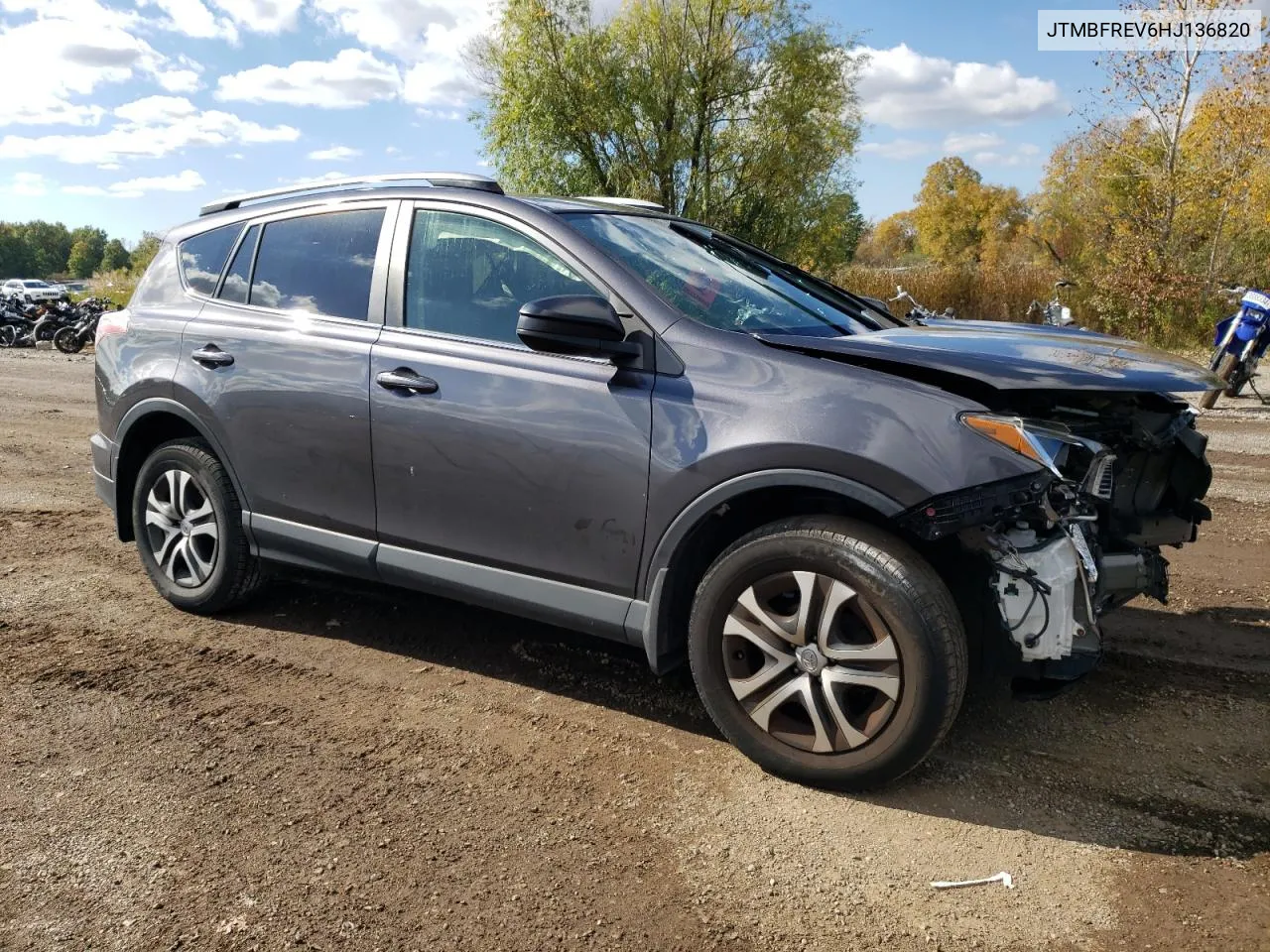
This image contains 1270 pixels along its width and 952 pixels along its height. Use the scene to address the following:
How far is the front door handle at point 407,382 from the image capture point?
3537 millimetres

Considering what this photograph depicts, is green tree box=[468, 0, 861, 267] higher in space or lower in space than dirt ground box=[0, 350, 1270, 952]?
higher

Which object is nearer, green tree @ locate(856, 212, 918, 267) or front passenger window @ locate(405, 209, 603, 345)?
front passenger window @ locate(405, 209, 603, 345)

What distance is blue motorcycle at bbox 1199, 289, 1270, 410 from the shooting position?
10898mm

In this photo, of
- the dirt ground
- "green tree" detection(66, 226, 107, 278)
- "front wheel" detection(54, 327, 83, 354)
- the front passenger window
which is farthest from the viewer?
"green tree" detection(66, 226, 107, 278)

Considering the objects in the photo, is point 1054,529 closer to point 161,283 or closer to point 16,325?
point 161,283

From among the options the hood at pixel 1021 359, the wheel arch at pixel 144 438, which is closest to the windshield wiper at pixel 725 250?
the hood at pixel 1021 359

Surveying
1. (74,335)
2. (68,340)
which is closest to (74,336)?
(74,335)

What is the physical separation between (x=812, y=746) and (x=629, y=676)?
108 centimetres

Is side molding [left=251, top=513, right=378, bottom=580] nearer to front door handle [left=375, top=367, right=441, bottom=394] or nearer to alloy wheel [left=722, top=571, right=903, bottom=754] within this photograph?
front door handle [left=375, top=367, right=441, bottom=394]

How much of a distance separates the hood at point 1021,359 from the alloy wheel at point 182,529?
268 cm

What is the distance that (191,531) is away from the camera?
439 cm

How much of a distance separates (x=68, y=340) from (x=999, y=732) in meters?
22.7

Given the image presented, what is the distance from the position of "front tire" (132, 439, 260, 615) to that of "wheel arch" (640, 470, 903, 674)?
2071mm

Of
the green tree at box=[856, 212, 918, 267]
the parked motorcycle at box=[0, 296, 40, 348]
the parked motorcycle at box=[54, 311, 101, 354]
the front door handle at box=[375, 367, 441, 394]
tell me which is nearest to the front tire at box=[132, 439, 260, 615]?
the front door handle at box=[375, 367, 441, 394]
